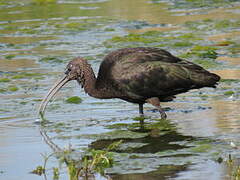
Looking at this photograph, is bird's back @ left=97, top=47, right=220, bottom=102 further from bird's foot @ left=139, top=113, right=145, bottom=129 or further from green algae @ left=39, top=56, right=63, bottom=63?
green algae @ left=39, top=56, right=63, bottom=63

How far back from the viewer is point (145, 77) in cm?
1009

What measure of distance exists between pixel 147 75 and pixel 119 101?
4.23 feet

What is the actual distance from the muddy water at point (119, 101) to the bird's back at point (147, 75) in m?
0.34

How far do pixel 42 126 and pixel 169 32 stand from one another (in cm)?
713

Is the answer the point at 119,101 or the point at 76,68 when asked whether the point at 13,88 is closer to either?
the point at 119,101

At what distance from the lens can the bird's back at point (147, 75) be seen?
1002 cm

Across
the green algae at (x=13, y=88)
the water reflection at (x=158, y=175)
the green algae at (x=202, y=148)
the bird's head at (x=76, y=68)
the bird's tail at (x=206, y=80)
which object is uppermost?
the bird's head at (x=76, y=68)

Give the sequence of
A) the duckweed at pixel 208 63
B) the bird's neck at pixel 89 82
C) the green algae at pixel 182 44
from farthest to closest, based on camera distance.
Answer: the green algae at pixel 182 44 < the duckweed at pixel 208 63 < the bird's neck at pixel 89 82

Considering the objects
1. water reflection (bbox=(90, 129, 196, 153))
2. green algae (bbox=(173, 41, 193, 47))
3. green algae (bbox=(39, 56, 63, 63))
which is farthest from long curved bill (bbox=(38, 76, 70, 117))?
green algae (bbox=(173, 41, 193, 47))

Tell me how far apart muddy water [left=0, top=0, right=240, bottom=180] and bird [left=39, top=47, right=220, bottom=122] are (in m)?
0.30

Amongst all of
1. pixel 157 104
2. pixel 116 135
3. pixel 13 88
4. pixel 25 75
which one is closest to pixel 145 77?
pixel 157 104

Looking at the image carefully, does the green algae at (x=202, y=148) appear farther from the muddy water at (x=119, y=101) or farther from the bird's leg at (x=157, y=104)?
A: the bird's leg at (x=157, y=104)

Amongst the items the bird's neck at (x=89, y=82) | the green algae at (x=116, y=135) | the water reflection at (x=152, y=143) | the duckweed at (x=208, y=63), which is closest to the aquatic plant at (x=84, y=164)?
the water reflection at (x=152, y=143)

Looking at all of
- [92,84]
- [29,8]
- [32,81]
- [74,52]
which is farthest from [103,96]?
[29,8]
